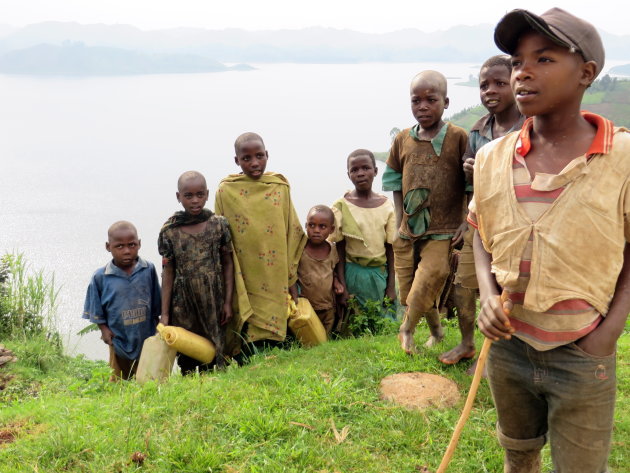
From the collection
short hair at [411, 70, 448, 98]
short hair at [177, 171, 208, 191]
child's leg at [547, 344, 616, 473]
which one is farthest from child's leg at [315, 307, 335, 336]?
child's leg at [547, 344, 616, 473]

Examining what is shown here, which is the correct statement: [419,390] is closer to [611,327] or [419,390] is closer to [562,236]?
→ [611,327]

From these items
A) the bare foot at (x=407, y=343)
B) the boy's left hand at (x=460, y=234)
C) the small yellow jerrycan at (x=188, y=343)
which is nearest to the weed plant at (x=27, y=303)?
the small yellow jerrycan at (x=188, y=343)

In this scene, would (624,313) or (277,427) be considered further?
(277,427)

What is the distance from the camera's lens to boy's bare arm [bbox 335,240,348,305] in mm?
4789

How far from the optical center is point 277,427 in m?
2.70

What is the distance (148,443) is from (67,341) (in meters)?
4.45

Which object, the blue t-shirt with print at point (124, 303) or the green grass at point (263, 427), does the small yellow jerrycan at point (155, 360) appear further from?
the blue t-shirt with print at point (124, 303)

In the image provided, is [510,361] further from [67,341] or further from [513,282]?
[67,341]

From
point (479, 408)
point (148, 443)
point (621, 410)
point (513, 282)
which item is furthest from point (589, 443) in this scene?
point (148, 443)

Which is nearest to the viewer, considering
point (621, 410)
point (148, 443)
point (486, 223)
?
point (486, 223)

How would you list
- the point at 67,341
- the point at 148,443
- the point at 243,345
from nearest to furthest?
the point at 148,443, the point at 243,345, the point at 67,341

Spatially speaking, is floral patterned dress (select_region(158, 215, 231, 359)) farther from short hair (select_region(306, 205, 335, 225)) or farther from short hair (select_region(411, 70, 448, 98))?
short hair (select_region(411, 70, 448, 98))

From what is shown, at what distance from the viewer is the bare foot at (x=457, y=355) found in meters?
3.47

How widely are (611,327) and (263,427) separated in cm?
170
